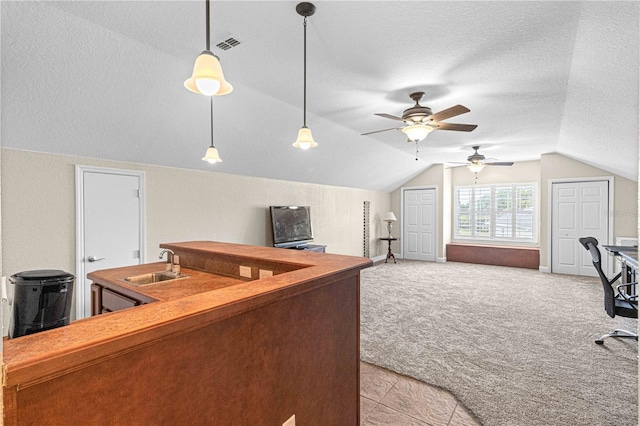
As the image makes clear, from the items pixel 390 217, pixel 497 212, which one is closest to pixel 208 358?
pixel 390 217

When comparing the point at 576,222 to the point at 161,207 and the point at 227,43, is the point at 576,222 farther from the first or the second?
the point at 161,207

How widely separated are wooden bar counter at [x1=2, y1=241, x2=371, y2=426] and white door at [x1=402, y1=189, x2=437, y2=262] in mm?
7263

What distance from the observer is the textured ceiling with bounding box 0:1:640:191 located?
2254 mm

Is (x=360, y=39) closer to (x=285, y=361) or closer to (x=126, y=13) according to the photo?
(x=126, y=13)

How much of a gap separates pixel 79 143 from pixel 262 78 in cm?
201

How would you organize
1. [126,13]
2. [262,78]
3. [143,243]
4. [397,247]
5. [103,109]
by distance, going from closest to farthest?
1. [126,13]
2. [103,109]
3. [262,78]
4. [143,243]
5. [397,247]

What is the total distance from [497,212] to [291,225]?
5.95 metres

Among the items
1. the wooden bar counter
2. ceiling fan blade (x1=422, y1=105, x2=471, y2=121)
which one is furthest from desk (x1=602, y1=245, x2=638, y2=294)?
the wooden bar counter

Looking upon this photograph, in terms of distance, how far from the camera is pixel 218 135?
4055 mm

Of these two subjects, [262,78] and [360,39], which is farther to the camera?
[262,78]

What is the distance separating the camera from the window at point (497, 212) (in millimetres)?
8227

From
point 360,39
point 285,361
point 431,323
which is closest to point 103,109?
point 360,39

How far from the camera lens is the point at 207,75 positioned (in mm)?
1586

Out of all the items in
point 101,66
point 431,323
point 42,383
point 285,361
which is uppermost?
point 101,66
